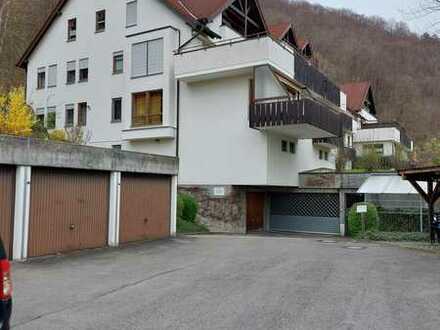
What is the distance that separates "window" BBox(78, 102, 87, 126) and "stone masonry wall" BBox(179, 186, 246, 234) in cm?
979

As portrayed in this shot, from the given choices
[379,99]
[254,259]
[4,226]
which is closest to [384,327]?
[254,259]

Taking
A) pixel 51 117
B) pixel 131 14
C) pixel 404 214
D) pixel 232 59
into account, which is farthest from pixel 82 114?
pixel 404 214

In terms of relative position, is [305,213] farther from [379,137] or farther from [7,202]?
[7,202]

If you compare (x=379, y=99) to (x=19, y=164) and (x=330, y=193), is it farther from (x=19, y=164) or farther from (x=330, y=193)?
(x=19, y=164)

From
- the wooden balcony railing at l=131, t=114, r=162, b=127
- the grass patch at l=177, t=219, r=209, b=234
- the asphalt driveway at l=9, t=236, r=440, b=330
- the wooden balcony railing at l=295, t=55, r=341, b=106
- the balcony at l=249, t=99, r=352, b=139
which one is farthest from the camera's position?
the wooden balcony railing at l=131, t=114, r=162, b=127

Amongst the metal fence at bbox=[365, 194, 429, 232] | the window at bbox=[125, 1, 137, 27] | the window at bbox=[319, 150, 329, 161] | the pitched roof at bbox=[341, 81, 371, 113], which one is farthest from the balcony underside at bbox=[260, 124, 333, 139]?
the pitched roof at bbox=[341, 81, 371, 113]

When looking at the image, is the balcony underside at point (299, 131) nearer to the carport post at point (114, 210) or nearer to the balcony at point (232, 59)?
the balcony at point (232, 59)

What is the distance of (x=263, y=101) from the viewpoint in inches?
904

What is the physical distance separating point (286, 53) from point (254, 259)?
13.9 metres

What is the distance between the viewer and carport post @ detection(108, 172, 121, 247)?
15.0 metres

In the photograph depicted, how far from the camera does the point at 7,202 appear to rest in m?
11.8

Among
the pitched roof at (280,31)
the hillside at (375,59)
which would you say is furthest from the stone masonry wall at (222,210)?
the hillside at (375,59)

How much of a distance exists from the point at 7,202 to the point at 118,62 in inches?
737

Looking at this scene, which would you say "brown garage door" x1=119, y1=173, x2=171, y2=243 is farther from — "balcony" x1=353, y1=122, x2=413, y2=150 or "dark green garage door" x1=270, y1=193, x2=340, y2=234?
"balcony" x1=353, y1=122, x2=413, y2=150
